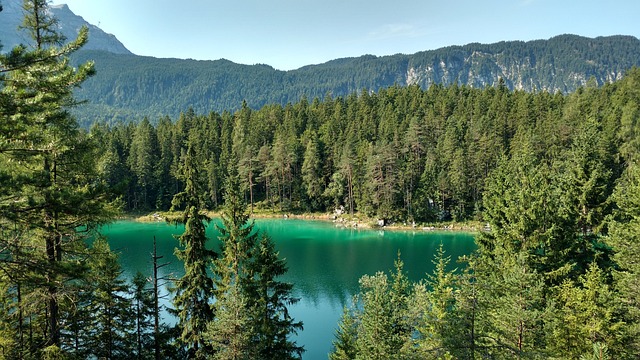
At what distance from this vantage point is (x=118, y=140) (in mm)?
84938

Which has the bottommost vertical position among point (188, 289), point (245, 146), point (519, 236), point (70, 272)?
point (188, 289)

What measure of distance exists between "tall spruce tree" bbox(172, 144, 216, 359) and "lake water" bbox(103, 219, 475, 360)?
267 inches

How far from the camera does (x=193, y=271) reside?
18.2 m

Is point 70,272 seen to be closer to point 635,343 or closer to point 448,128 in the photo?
point 635,343

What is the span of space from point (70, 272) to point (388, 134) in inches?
2822

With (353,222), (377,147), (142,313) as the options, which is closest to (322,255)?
(353,222)

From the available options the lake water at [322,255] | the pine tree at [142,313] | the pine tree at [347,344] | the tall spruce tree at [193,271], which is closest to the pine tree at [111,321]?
the pine tree at [142,313]

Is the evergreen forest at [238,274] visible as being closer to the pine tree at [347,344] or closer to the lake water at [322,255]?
the pine tree at [347,344]

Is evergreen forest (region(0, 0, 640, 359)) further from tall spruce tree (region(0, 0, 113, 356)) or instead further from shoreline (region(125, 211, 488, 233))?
shoreline (region(125, 211, 488, 233))

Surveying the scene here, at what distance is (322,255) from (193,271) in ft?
106

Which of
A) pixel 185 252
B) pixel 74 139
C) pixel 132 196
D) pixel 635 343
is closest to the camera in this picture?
pixel 74 139

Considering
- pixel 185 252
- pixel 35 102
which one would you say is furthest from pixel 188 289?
pixel 35 102

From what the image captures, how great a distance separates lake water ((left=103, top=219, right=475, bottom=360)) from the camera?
3142cm

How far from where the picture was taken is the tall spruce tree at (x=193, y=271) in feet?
59.5
